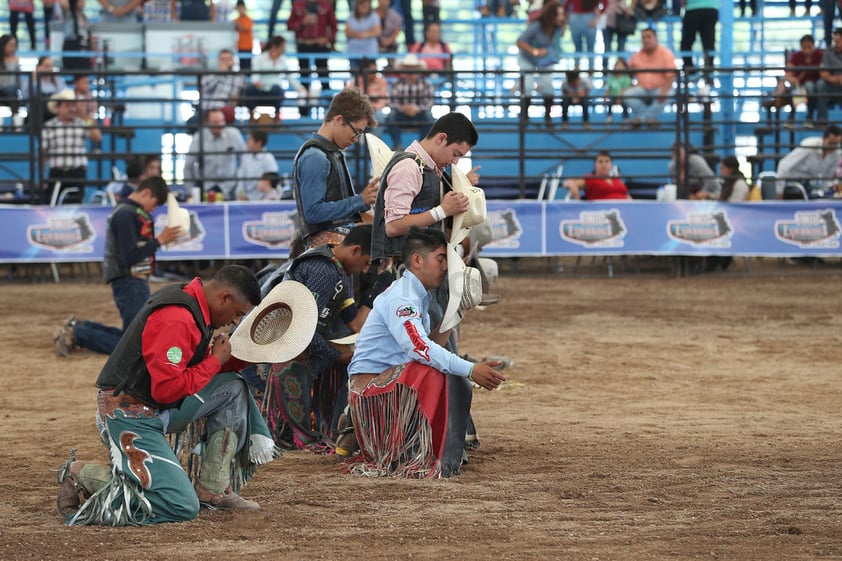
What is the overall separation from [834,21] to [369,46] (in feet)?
28.9

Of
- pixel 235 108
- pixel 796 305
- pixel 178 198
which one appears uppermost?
pixel 235 108

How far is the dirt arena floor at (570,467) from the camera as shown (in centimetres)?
529

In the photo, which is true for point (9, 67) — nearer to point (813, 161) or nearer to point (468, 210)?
point (813, 161)

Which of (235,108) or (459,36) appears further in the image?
(459,36)

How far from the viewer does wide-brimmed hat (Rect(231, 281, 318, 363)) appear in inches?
246

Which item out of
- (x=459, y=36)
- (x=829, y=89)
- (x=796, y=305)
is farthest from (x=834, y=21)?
(x=796, y=305)

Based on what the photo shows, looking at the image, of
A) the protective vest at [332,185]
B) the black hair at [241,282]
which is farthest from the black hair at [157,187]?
the black hair at [241,282]

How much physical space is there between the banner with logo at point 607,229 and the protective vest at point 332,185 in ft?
29.5

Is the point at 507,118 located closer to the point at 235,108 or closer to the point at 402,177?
the point at 235,108

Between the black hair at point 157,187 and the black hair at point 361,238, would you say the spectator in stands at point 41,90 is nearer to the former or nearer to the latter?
the black hair at point 157,187

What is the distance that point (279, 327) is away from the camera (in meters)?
6.61

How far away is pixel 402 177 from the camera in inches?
275

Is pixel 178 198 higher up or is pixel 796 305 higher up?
pixel 178 198

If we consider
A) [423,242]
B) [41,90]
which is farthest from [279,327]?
[41,90]
